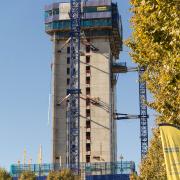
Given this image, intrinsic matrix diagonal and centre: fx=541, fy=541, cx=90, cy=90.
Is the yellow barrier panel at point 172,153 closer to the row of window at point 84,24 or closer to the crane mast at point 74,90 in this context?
the crane mast at point 74,90

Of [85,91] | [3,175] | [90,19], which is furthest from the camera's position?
[90,19]

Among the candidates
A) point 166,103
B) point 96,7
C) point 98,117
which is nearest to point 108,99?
point 98,117

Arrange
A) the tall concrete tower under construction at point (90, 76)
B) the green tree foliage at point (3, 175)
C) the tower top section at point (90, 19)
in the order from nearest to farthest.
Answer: the green tree foliage at point (3, 175), the tall concrete tower under construction at point (90, 76), the tower top section at point (90, 19)

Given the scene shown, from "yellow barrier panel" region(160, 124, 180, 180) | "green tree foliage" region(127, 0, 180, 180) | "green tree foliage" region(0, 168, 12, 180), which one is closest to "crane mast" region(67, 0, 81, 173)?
"green tree foliage" region(0, 168, 12, 180)

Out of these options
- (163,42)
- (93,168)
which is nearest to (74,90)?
(93,168)

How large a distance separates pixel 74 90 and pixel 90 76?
359 inches

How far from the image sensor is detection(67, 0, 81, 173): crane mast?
161 m

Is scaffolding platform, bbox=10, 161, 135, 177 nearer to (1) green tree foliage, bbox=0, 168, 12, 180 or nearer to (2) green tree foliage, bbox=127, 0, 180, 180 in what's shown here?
(1) green tree foliage, bbox=0, 168, 12, 180

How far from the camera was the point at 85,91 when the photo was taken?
172 metres

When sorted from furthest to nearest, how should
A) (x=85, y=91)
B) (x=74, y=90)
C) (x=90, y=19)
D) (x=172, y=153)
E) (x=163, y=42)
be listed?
1. (x=90, y=19)
2. (x=85, y=91)
3. (x=74, y=90)
4. (x=163, y=42)
5. (x=172, y=153)

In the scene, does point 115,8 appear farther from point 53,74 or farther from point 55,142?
point 55,142

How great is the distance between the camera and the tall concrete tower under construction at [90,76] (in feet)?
541

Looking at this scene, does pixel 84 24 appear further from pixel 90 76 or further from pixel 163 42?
pixel 163 42

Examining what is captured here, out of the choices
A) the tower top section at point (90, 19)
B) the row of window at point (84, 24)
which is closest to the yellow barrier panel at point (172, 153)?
the tower top section at point (90, 19)
